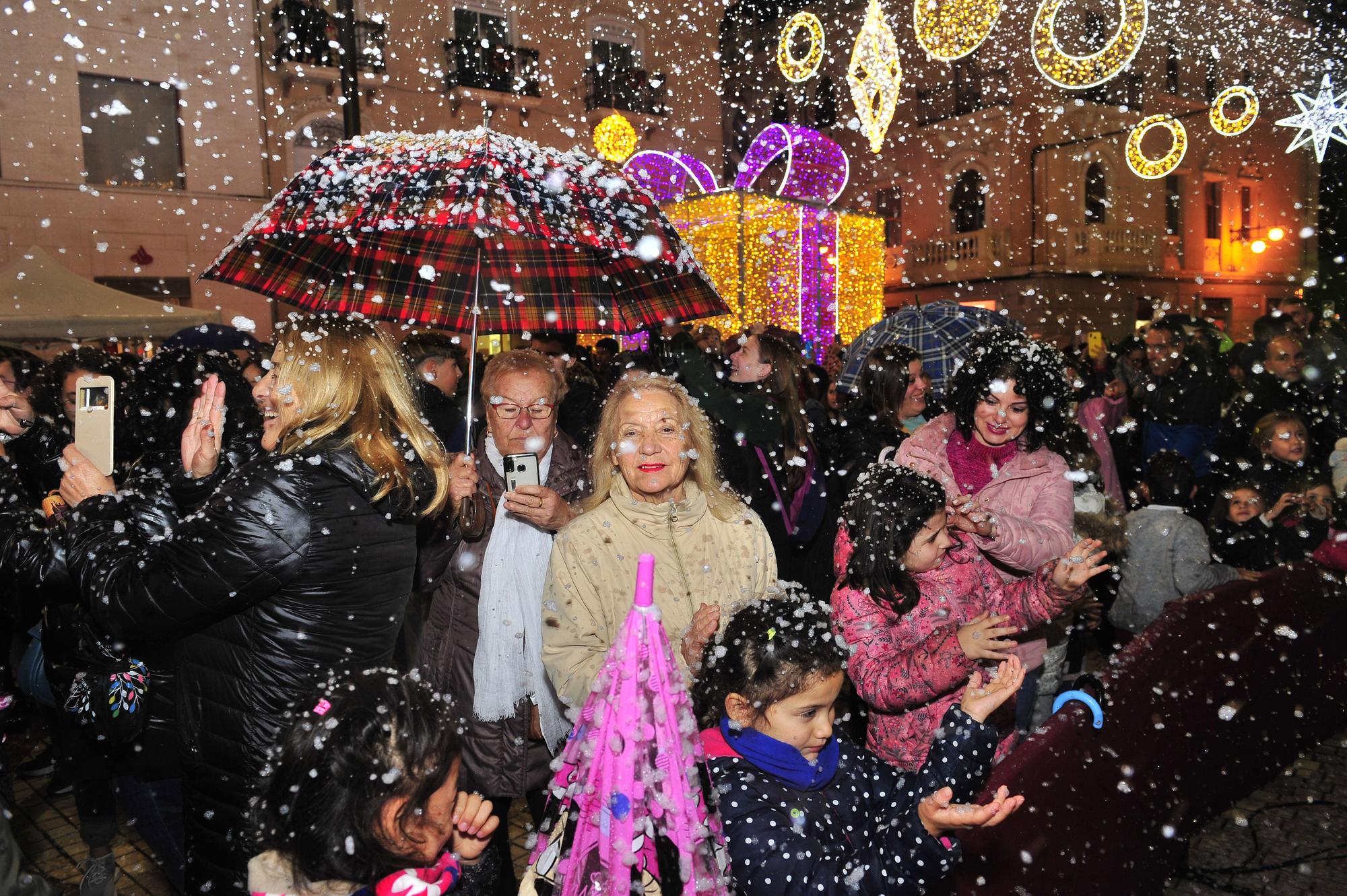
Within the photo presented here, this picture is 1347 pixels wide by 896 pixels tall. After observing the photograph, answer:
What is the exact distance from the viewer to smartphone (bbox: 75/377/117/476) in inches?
102

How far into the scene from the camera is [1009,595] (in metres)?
2.90

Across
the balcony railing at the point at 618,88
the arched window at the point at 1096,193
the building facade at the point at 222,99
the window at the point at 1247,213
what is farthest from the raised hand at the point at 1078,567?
the window at the point at 1247,213

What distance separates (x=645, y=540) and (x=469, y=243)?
1.44 m

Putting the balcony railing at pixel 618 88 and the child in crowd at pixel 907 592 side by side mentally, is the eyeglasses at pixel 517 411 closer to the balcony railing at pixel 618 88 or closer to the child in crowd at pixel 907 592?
the child in crowd at pixel 907 592

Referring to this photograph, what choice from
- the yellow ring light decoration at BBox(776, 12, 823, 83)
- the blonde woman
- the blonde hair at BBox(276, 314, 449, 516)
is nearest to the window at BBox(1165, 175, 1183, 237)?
the yellow ring light decoration at BBox(776, 12, 823, 83)

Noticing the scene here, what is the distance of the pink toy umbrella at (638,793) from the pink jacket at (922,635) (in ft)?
3.28

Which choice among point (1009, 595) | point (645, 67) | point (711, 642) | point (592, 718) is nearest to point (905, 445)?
point (1009, 595)

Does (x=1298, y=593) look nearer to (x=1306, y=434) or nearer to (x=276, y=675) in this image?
(x=1306, y=434)

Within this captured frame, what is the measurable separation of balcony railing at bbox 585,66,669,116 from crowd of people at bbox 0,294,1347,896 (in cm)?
1584

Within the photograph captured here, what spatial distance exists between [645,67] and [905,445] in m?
17.7

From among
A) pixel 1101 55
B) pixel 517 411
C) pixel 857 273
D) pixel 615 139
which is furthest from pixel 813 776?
pixel 857 273

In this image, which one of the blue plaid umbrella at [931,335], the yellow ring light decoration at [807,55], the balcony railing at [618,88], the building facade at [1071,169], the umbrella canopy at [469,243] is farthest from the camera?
the building facade at [1071,169]

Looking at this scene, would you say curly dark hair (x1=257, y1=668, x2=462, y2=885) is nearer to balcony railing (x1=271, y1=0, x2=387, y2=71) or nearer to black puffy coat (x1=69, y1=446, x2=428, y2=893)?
black puffy coat (x1=69, y1=446, x2=428, y2=893)

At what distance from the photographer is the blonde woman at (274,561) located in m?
2.06
